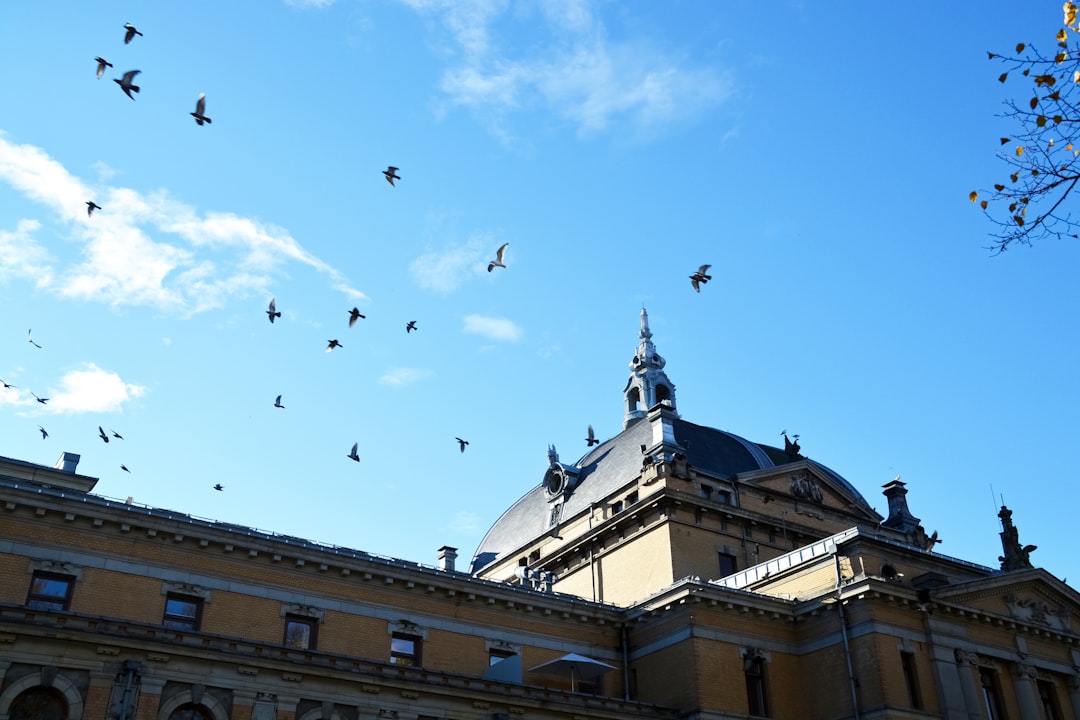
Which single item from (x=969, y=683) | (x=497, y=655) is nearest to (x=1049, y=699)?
(x=969, y=683)

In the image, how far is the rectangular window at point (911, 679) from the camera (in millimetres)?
34969

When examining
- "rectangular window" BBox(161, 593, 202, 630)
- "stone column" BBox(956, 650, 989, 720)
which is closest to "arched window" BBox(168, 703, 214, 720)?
"rectangular window" BBox(161, 593, 202, 630)

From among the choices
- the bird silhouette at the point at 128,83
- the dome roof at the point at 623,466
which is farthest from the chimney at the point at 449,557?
the bird silhouette at the point at 128,83

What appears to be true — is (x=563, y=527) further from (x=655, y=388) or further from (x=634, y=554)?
(x=655, y=388)

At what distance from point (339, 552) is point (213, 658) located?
6562mm

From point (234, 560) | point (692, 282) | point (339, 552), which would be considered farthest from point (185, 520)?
point (692, 282)

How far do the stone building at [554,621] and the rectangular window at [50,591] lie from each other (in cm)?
6

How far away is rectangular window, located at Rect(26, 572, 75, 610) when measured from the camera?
28.0m

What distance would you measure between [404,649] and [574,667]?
5792mm

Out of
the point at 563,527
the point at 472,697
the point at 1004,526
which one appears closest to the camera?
the point at 472,697

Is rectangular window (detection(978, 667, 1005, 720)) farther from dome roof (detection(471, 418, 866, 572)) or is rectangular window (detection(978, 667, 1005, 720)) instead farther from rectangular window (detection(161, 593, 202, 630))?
rectangular window (detection(161, 593, 202, 630))

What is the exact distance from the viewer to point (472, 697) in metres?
30.1

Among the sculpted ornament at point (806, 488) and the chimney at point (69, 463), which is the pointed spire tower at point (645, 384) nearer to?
the sculpted ornament at point (806, 488)

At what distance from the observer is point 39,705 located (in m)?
24.9
